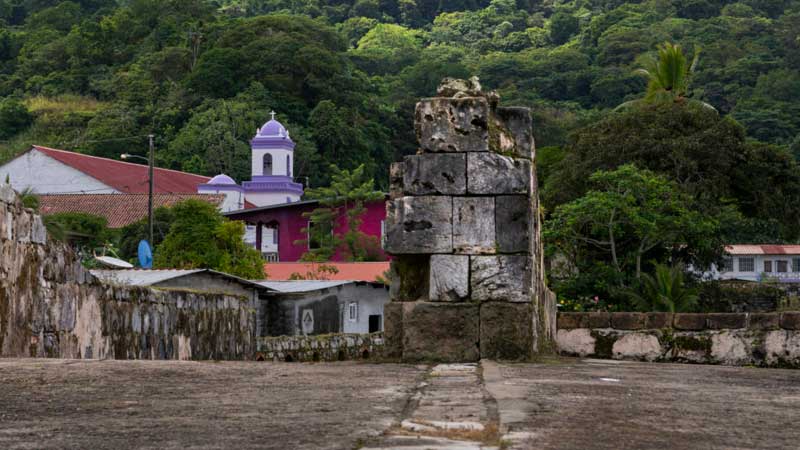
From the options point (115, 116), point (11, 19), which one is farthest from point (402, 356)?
point (11, 19)

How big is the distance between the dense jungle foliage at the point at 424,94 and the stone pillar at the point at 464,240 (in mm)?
23168

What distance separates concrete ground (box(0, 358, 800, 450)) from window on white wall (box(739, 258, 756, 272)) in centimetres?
6383

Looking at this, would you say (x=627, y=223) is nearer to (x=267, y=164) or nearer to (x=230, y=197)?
(x=230, y=197)

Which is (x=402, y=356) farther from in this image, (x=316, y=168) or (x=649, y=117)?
(x=316, y=168)

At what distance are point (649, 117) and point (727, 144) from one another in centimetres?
254

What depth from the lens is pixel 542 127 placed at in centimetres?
7912

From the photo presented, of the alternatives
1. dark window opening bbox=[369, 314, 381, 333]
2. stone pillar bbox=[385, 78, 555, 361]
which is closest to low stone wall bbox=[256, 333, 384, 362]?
dark window opening bbox=[369, 314, 381, 333]

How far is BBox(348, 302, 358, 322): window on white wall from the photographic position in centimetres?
3231

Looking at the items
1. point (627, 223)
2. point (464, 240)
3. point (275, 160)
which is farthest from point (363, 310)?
point (275, 160)

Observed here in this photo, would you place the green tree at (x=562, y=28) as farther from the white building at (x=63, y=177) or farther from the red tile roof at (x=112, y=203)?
the red tile roof at (x=112, y=203)

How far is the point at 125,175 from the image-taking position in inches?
2763

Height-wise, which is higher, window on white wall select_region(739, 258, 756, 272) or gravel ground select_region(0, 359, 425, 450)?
window on white wall select_region(739, 258, 756, 272)

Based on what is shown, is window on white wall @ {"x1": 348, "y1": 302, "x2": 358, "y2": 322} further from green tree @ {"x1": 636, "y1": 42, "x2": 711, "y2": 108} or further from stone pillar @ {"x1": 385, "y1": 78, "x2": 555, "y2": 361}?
stone pillar @ {"x1": 385, "y1": 78, "x2": 555, "y2": 361}

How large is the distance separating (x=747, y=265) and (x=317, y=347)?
50117 millimetres
